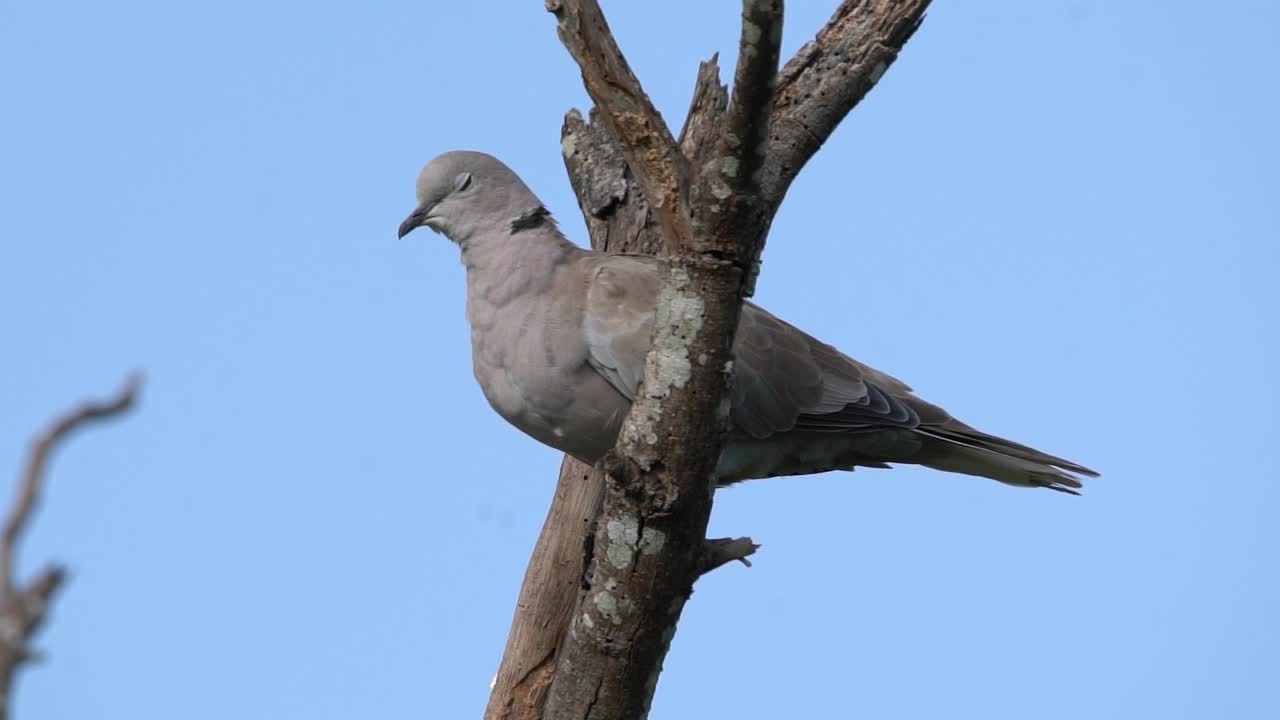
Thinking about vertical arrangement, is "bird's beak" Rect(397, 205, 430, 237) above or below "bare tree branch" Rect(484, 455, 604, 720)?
above

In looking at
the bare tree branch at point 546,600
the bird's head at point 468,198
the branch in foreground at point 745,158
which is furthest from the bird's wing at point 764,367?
the branch in foreground at point 745,158

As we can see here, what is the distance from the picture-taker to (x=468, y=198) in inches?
201

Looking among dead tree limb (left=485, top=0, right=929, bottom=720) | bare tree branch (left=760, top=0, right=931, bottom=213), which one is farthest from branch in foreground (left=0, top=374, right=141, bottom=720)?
bare tree branch (left=760, top=0, right=931, bottom=213)

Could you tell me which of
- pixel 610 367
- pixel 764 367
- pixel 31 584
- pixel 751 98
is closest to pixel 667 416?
pixel 751 98

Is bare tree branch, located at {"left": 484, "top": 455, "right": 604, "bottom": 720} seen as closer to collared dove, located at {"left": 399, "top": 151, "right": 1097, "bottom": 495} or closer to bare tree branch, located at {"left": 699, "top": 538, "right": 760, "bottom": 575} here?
collared dove, located at {"left": 399, "top": 151, "right": 1097, "bottom": 495}

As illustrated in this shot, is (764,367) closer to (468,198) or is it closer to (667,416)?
Answer: (468,198)

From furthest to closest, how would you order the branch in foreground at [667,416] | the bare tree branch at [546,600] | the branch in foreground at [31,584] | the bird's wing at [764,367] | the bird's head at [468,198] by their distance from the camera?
the bare tree branch at [546,600]
the bird's head at [468,198]
the bird's wing at [764,367]
the branch in foreground at [667,416]
the branch in foreground at [31,584]

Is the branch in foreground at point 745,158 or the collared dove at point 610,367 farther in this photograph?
the collared dove at point 610,367

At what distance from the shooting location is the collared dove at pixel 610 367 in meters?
4.58

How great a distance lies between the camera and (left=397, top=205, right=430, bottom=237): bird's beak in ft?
17.0

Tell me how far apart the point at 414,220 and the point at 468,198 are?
250mm

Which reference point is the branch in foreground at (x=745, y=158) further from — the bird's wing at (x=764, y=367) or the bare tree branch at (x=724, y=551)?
the bird's wing at (x=764, y=367)

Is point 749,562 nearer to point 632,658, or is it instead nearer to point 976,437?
point 632,658

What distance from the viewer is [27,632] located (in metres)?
0.91
